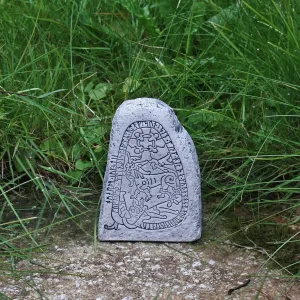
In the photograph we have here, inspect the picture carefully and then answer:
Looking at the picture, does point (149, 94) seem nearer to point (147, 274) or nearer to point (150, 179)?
point (150, 179)

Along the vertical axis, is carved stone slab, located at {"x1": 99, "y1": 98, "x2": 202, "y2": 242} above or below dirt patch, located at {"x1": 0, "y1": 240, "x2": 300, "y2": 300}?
above

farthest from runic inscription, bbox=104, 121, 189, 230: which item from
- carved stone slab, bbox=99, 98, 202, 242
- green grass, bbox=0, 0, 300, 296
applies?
green grass, bbox=0, 0, 300, 296

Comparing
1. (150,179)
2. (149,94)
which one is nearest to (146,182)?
(150,179)

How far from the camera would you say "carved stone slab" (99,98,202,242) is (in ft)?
8.38

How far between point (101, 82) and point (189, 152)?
80 centimetres

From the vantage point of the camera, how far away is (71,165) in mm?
2920

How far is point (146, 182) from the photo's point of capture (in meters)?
2.60

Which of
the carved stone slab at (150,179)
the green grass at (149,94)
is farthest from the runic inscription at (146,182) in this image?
the green grass at (149,94)

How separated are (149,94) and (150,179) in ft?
1.84

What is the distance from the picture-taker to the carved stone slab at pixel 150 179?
255 centimetres

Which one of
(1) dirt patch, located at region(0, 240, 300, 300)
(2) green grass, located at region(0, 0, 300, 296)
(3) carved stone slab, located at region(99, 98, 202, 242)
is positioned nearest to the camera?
(1) dirt patch, located at region(0, 240, 300, 300)

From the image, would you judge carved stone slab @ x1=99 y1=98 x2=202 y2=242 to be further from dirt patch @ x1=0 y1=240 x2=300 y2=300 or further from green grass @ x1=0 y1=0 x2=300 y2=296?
green grass @ x1=0 y1=0 x2=300 y2=296

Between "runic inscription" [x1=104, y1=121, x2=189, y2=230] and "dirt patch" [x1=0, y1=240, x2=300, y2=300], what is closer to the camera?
"dirt patch" [x1=0, y1=240, x2=300, y2=300]

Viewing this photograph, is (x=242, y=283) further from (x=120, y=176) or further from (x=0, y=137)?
(x=0, y=137)
